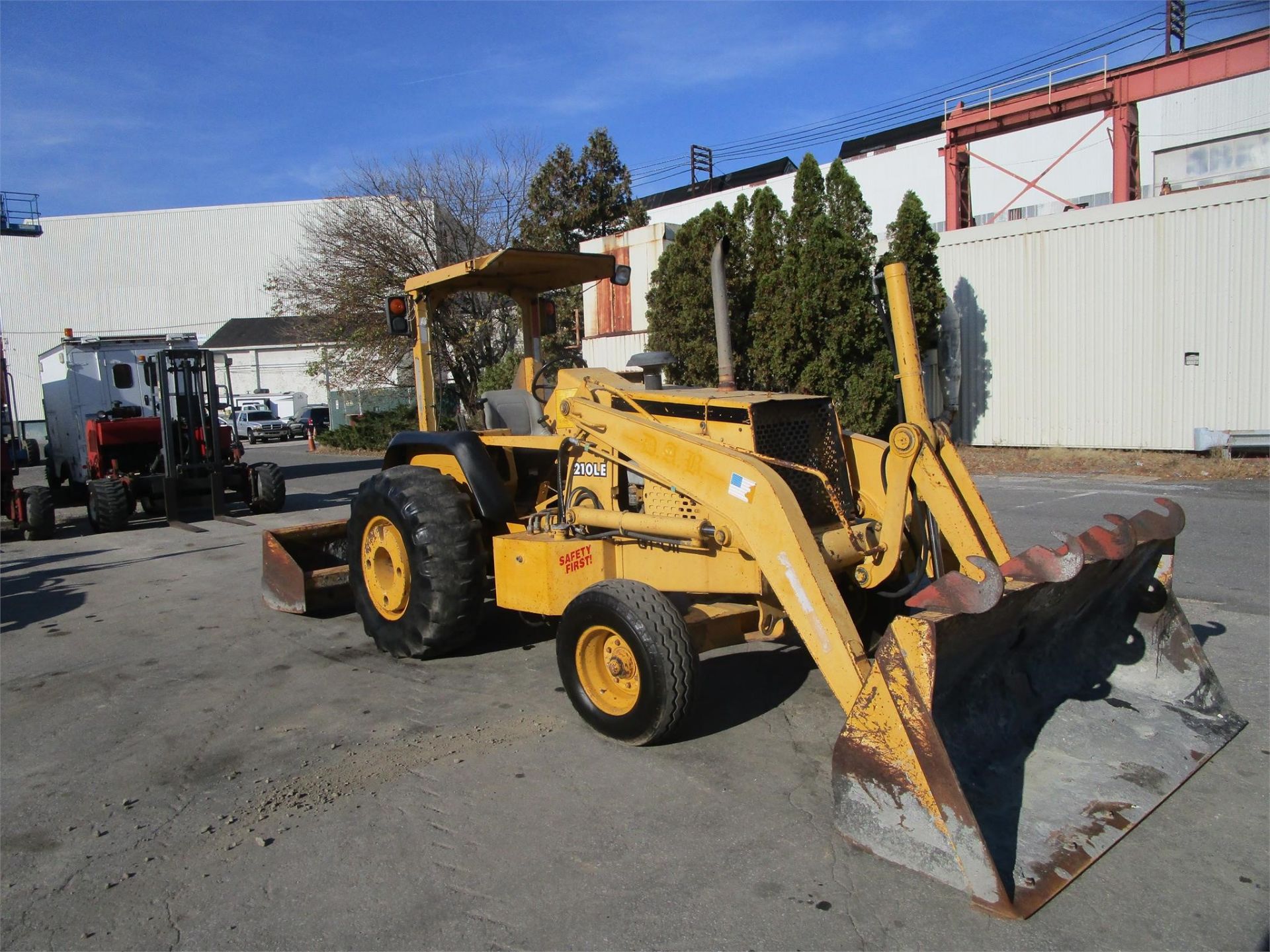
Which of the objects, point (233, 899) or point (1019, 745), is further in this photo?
point (1019, 745)

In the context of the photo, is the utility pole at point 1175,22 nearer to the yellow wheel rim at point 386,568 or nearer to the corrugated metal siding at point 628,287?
the corrugated metal siding at point 628,287

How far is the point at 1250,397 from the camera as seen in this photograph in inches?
615

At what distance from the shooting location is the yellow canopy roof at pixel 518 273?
629 cm

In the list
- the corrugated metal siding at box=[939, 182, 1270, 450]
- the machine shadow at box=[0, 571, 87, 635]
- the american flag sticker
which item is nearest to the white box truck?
the machine shadow at box=[0, 571, 87, 635]

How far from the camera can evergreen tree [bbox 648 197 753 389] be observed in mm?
18859

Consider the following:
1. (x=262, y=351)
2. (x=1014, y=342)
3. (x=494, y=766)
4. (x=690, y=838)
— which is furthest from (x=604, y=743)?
(x=262, y=351)

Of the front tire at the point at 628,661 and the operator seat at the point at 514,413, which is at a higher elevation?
the operator seat at the point at 514,413

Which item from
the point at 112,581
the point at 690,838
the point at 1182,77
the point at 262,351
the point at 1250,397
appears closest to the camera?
the point at 690,838

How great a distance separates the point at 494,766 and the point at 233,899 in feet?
4.39

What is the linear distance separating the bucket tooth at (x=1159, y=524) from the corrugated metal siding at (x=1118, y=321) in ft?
43.8

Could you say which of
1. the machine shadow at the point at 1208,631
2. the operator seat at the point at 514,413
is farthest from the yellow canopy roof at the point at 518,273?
the machine shadow at the point at 1208,631

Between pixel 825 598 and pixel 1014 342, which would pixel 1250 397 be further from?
pixel 825 598

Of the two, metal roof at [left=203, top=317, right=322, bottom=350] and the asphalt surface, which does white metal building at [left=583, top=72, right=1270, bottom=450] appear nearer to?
the asphalt surface

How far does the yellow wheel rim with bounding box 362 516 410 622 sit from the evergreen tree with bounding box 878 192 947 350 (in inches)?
529
